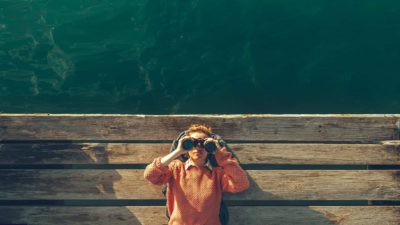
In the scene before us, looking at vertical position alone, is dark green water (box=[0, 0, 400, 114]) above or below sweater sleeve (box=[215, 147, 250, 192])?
above

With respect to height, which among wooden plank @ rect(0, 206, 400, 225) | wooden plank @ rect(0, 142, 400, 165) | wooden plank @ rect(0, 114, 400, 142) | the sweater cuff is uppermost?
wooden plank @ rect(0, 114, 400, 142)

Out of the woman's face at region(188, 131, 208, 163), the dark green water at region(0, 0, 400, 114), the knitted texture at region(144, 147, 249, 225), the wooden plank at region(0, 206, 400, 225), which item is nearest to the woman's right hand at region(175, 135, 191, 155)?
the woman's face at region(188, 131, 208, 163)

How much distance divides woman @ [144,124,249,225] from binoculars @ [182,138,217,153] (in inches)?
1.3

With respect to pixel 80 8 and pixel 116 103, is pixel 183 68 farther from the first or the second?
pixel 80 8

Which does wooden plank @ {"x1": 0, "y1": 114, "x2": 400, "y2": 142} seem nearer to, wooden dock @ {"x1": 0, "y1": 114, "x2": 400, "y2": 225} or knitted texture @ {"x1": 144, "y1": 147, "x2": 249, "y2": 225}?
wooden dock @ {"x1": 0, "y1": 114, "x2": 400, "y2": 225}

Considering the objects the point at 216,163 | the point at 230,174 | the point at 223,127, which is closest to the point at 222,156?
the point at 216,163

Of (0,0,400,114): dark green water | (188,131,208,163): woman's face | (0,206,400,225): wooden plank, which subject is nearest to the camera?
(188,131,208,163): woman's face

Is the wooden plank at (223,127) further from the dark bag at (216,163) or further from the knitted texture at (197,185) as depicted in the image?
the knitted texture at (197,185)

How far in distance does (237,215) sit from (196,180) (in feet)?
2.52

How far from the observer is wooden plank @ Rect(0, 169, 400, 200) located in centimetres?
508

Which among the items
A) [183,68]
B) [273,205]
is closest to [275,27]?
[183,68]

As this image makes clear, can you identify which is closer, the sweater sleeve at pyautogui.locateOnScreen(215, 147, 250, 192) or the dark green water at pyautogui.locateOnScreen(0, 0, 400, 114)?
the sweater sleeve at pyautogui.locateOnScreen(215, 147, 250, 192)

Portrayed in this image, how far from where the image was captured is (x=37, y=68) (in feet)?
22.7

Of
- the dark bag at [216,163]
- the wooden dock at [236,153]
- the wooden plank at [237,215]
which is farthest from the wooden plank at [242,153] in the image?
the wooden plank at [237,215]
